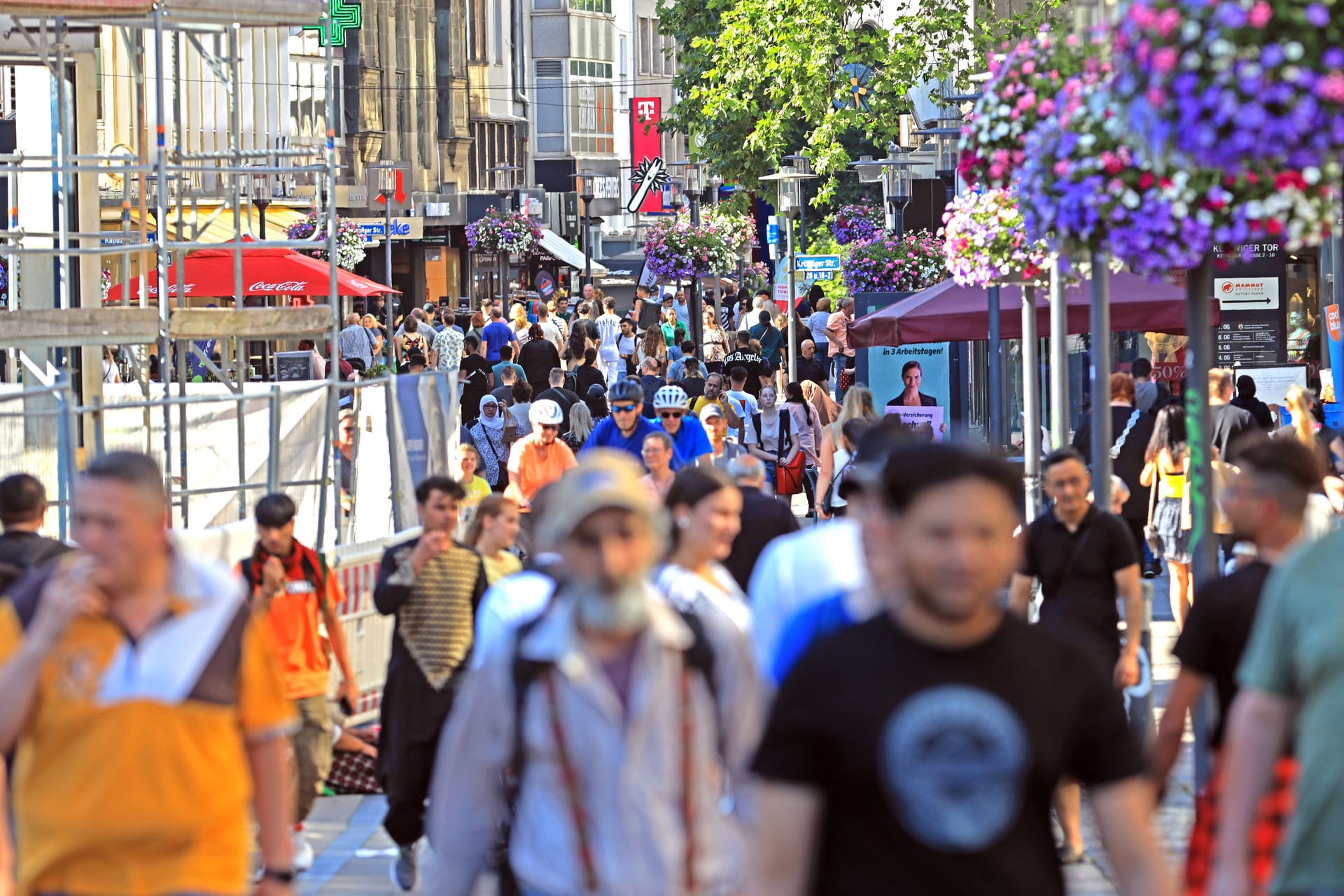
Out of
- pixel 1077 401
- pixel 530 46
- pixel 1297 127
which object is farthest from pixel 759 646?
pixel 530 46

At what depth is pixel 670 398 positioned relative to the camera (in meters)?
13.2

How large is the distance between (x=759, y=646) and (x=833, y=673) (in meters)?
2.47

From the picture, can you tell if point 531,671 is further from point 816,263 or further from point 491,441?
point 816,263

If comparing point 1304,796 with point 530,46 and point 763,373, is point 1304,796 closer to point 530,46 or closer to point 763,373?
point 763,373

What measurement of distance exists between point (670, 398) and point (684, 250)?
104 feet

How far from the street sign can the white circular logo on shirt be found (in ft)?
85.6

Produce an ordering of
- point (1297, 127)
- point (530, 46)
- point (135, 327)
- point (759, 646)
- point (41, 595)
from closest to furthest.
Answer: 1. point (41, 595)
2. point (1297, 127)
3. point (759, 646)
4. point (135, 327)
5. point (530, 46)

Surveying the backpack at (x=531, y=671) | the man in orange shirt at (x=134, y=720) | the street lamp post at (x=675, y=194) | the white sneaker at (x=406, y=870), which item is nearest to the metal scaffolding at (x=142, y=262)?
the white sneaker at (x=406, y=870)

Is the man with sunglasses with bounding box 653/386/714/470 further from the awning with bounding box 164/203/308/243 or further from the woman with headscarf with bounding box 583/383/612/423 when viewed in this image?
the awning with bounding box 164/203/308/243

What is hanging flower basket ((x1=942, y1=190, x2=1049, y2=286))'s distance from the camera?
487 inches

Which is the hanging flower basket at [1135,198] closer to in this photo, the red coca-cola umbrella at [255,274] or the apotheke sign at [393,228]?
the red coca-cola umbrella at [255,274]

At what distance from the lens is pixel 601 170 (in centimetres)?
8306

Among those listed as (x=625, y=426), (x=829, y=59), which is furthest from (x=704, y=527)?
(x=829, y=59)

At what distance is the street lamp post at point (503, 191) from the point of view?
205 feet
